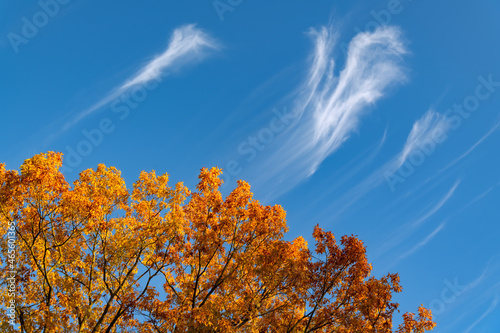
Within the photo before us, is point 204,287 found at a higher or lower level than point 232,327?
higher

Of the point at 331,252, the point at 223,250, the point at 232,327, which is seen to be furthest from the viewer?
the point at 223,250

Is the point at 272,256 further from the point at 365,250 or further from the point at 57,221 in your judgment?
the point at 57,221

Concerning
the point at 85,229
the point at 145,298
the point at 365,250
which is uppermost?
the point at 85,229

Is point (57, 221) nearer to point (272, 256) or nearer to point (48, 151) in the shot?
point (48, 151)

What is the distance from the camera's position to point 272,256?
48.7 ft

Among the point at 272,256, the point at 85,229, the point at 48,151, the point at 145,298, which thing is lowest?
the point at 272,256

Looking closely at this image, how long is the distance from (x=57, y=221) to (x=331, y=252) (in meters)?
10.3

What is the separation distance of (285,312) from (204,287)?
352 cm

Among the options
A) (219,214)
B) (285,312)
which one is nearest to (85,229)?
(219,214)

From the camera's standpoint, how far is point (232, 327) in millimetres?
13320

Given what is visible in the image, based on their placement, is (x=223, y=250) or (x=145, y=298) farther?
(x=223, y=250)

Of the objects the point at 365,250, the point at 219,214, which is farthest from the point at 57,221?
the point at 365,250

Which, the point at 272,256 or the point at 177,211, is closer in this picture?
the point at 272,256

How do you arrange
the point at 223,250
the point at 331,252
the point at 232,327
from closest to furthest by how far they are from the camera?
the point at 232,327 → the point at 331,252 → the point at 223,250
